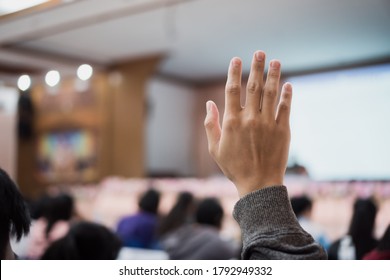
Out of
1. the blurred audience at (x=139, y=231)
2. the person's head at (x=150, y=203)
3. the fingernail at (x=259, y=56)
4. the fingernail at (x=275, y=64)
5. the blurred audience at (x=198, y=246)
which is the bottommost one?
the blurred audience at (x=139, y=231)

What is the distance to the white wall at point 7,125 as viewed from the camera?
5.52 metres

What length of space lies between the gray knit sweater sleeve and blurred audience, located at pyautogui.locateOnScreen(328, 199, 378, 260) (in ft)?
5.45

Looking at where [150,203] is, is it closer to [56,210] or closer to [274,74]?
[56,210]

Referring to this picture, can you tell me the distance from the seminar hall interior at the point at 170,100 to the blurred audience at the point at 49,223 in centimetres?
2

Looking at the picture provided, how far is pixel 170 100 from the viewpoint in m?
7.39

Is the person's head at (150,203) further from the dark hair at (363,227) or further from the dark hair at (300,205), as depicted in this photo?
the dark hair at (363,227)

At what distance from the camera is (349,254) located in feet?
7.52

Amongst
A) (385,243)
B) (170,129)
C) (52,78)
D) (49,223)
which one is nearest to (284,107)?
(385,243)

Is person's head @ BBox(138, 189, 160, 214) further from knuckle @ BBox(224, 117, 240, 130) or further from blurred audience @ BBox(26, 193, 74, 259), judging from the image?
knuckle @ BBox(224, 117, 240, 130)

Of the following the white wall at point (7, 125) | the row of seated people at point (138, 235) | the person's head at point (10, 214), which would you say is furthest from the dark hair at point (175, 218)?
the white wall at point (7, 125)

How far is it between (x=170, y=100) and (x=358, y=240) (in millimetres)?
5311

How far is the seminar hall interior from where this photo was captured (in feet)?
13.3
